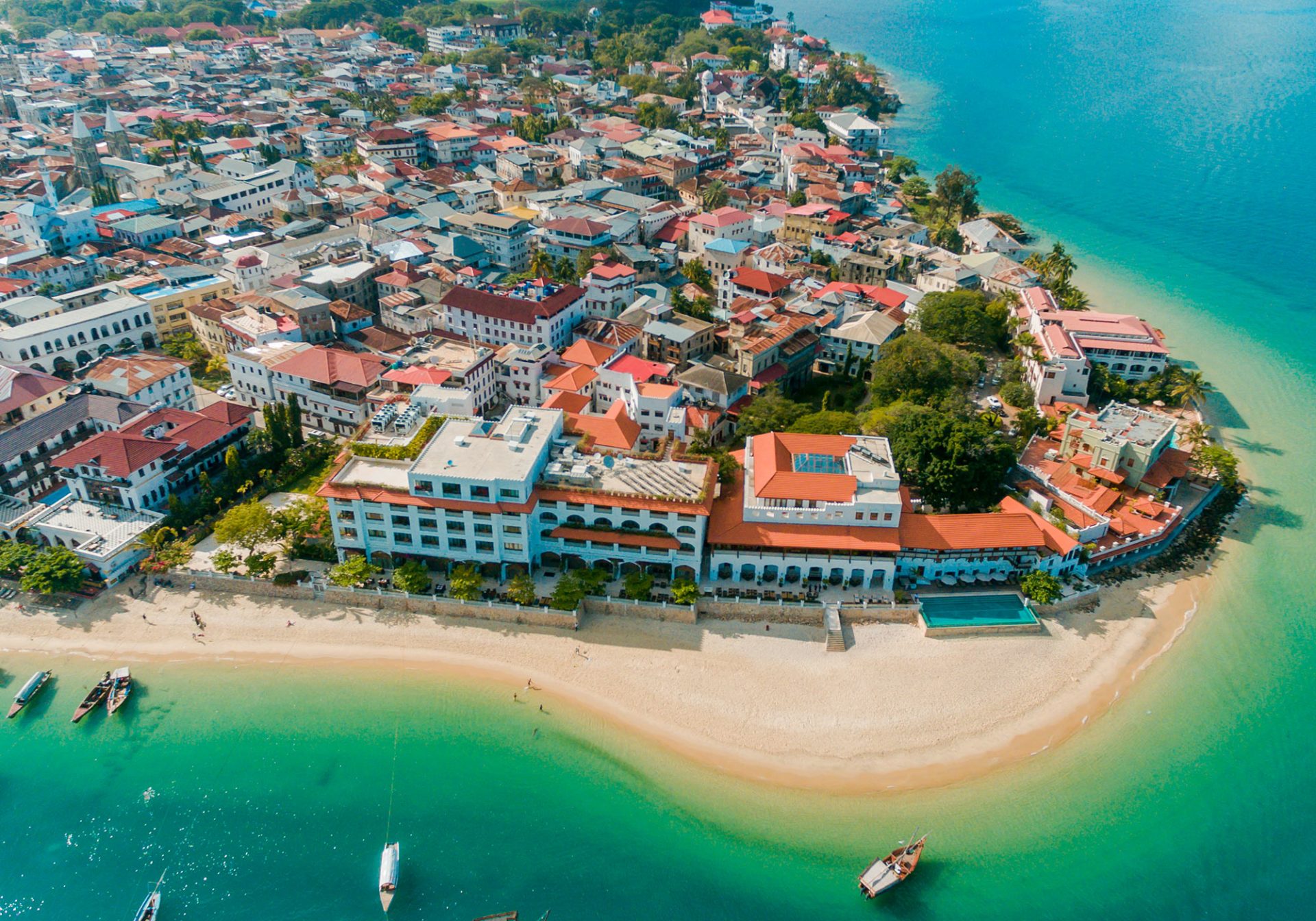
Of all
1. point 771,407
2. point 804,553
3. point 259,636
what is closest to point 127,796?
point 259,636

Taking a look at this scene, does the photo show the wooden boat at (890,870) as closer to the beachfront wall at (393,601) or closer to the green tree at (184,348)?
the beachfront wall at (393,601)

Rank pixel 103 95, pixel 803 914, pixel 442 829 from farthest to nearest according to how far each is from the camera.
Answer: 1. pixel 103 95
2. pixel 442 829
3. pixel 803 914

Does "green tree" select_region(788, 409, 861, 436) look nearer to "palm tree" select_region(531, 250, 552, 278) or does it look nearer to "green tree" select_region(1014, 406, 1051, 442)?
"green tree" select_region(1014, 406, 1051, 442)

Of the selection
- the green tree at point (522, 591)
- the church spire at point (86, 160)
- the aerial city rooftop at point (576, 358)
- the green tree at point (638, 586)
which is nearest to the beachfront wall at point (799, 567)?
the aerial city rooftop at point (576, 358)

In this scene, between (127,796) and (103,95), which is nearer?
(127,796)

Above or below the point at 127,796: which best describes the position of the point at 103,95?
above

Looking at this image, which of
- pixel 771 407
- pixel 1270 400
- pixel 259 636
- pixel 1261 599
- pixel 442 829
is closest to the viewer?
pixel 442 829

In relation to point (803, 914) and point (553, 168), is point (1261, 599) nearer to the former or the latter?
point (803, 914)
